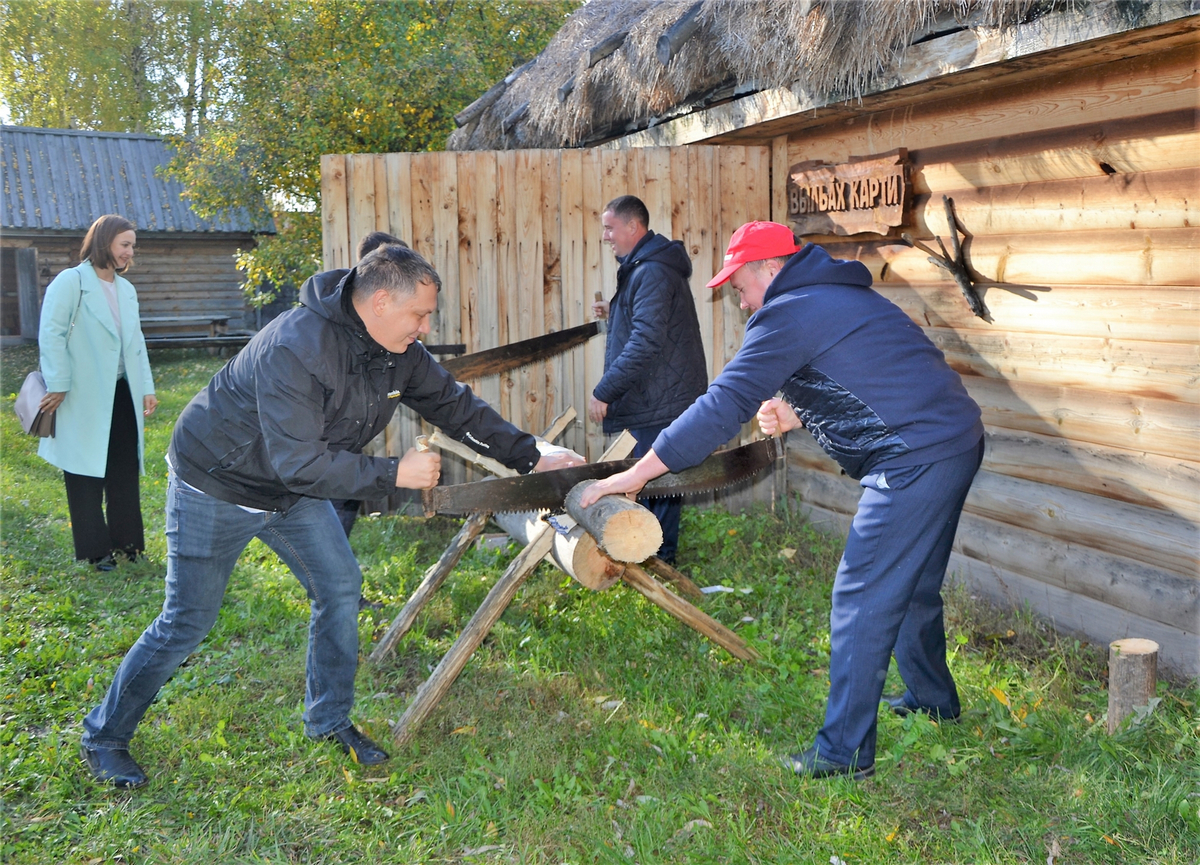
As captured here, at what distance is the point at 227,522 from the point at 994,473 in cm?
369

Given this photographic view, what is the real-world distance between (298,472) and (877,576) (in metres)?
2.06

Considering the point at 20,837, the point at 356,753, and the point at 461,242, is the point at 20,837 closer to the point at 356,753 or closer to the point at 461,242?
the point at 356,753

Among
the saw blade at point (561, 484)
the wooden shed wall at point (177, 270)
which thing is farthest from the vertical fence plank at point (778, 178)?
the wooden shed wall at point (177, 270)

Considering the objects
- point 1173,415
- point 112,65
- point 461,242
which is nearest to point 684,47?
point 461,242

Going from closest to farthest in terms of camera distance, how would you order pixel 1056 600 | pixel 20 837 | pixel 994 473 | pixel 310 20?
1. pixel 20 837
2. pixel 1056 600
3. pixel 994 473
4. pixel 310 20

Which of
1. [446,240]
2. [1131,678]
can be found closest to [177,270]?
[446,240]

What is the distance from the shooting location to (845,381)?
329cm

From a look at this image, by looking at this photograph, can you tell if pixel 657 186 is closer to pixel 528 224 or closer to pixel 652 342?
pixel 528 224

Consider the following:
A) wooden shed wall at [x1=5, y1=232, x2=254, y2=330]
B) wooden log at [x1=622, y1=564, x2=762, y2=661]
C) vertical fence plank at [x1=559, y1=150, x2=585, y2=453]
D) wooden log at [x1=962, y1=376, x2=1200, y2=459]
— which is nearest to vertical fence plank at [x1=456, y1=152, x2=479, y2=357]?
vertical fence plank at [x1=559, y1=150, x2=585, y2=453]

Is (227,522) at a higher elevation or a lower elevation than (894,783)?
higher

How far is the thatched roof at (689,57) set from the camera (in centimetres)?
432

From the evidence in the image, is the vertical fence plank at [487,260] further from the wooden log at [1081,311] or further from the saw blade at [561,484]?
the wooden log at [1081,311]

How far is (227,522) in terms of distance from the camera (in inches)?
133

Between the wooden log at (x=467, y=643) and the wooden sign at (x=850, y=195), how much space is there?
2.72 meters
